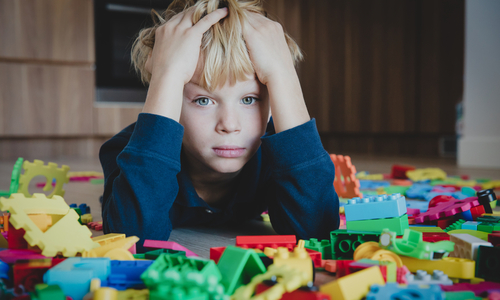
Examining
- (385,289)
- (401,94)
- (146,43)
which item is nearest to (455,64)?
(401,94)

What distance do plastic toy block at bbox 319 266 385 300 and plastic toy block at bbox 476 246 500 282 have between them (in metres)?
0.14

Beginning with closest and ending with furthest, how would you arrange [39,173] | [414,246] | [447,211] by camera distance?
1. [414,246]
2. [447,211]
3. [39,173]

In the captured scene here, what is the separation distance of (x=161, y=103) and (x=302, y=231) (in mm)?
311

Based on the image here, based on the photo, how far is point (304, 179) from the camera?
0.70 metres

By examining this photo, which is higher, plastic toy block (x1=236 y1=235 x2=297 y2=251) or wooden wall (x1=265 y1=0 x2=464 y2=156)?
wooden wall (x1=265 y1=0 x2=464 y2=156)

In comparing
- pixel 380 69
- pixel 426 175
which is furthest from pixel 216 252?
pixel 380 69

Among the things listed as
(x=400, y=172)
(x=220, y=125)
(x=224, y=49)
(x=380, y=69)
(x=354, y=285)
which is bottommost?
(x=400, y=172)

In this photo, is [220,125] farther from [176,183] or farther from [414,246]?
[414,246]

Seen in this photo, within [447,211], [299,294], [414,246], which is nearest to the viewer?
[299,294]

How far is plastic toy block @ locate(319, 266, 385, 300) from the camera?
405mm

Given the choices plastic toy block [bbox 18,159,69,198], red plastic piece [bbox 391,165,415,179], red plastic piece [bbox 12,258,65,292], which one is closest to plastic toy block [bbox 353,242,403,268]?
red plastic piece [bbox 12,258,65,292]

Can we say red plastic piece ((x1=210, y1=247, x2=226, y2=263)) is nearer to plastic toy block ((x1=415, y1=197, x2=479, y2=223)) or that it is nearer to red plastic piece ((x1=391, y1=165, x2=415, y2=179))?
plastic toy block ((x1=415, y1=197, x2=479, y2=223))

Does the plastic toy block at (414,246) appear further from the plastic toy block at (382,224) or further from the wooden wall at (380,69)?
the wooden wall at (380,69)

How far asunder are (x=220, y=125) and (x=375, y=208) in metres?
0.27
